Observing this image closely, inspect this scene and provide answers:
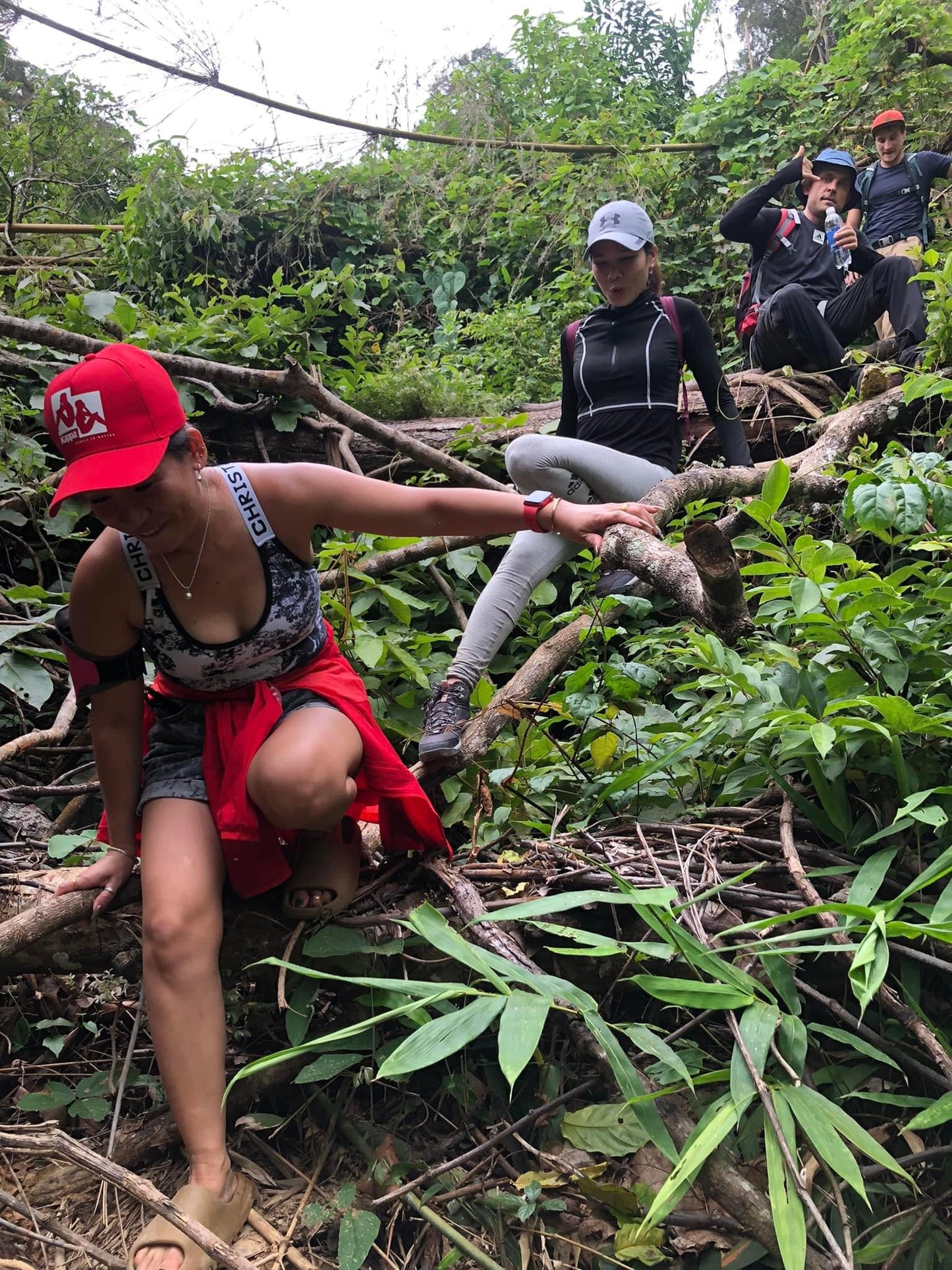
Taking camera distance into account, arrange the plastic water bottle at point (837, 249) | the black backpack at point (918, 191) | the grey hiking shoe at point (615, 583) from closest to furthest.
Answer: the grey hiking shoe at point (615, 583)
the plastic water bottle at point (837, 249)
the black backpack at point (918, 191)

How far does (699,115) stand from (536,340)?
3332 millimetres

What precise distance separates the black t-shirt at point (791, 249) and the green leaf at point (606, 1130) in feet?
14.2

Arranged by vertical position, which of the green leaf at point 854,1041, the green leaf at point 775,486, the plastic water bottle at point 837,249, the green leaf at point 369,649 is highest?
the plastic water bottle at point 837,249

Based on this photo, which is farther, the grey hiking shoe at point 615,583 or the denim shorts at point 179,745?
the grey hiking shoe at point 615,583

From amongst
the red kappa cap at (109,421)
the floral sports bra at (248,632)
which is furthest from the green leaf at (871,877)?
the red kappa cap at (109,421)

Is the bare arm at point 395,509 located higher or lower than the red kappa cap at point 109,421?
lower

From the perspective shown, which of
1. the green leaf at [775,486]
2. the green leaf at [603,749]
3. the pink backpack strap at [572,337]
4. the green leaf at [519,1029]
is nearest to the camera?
the green leaf at [519,1029]

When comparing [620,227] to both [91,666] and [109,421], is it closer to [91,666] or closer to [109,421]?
[109,421]

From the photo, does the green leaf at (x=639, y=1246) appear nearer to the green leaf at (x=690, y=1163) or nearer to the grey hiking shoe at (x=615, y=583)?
the green leaf at (x=690, y=1163)

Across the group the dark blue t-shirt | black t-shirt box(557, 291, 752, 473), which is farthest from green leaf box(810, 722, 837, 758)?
the dark blue t-shirt

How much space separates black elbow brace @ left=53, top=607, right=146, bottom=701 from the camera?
1.81 metres

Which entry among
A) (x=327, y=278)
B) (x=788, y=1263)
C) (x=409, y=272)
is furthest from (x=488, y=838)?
(x=409, y=272)

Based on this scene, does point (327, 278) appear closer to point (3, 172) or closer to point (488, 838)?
point (3, 172)

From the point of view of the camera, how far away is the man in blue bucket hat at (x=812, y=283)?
14.8ft
